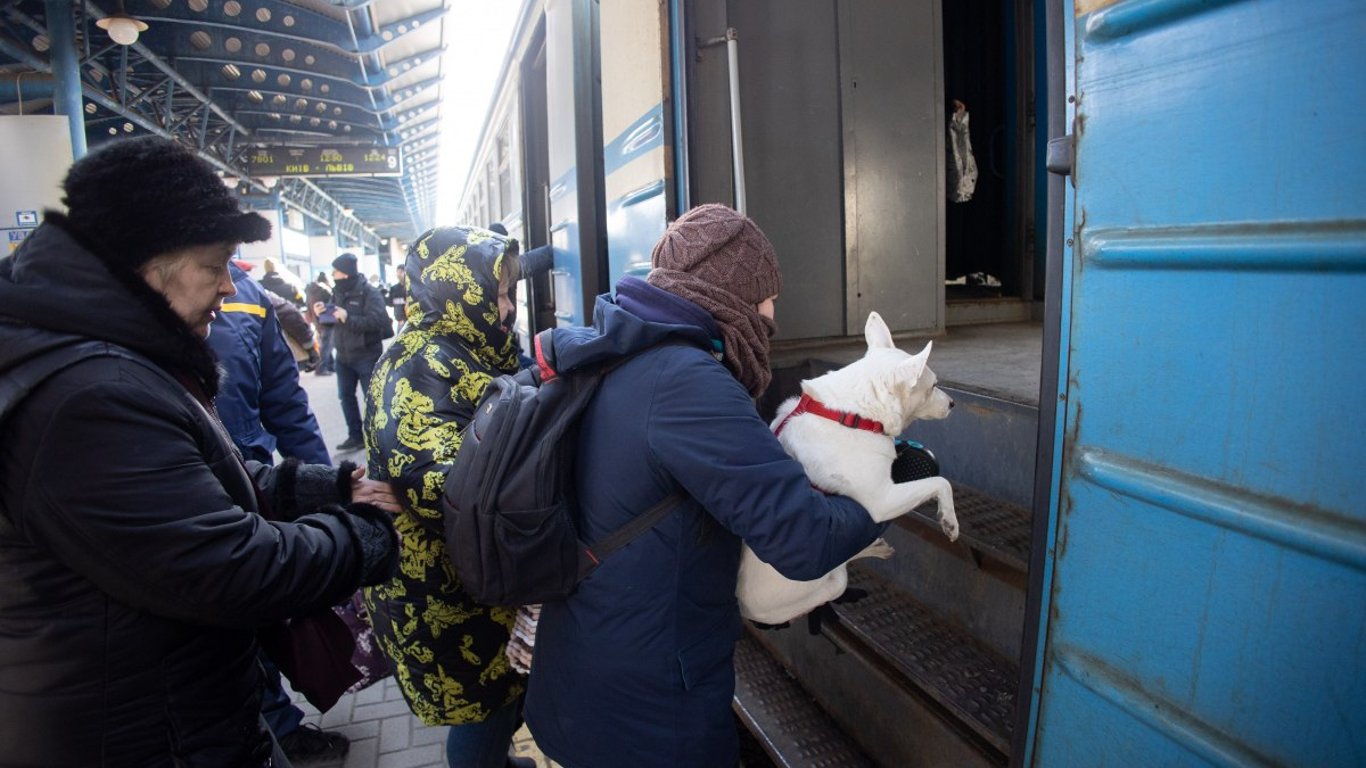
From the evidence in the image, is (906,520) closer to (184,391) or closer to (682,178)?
(682,178)

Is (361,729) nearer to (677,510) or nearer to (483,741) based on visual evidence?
(483,741)

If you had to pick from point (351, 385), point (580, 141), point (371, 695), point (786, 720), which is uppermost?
point (580, 141)

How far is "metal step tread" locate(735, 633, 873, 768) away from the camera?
6.75 ft

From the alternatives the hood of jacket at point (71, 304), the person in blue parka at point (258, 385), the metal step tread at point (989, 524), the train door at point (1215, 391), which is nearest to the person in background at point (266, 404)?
the person in blue parka at point (258, 385)

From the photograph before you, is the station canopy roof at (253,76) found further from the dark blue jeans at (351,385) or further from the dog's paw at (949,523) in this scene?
the dog's paw at (949,523)

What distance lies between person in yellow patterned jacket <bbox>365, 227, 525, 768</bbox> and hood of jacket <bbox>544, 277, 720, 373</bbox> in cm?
56

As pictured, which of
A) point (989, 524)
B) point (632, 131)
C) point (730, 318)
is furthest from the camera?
point (632, 131)

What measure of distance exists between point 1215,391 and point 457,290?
66.3 inches

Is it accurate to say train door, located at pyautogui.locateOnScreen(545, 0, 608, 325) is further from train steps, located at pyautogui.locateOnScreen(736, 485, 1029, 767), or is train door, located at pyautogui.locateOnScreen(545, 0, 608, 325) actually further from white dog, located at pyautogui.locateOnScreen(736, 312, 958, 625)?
white dog, located at pyautogui.locateOnScreen(736, 312, 958, 625)

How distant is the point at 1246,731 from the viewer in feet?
3.26

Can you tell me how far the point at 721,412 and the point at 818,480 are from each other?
37 centimetres

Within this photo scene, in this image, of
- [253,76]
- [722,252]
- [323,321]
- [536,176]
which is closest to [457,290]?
[722,252]

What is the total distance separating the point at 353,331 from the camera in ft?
22.1

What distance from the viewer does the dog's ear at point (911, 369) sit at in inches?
57.8
